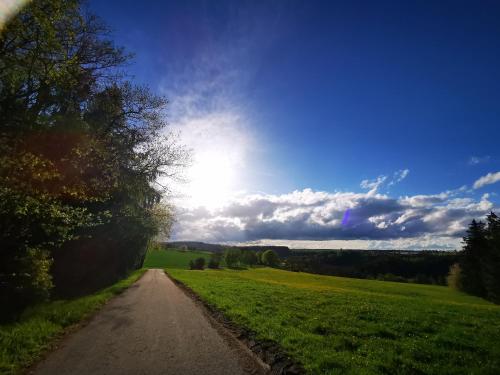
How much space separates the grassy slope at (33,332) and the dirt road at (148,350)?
19.9 inches

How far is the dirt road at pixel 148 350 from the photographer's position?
301 inches

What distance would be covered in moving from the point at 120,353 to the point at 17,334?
3603mm

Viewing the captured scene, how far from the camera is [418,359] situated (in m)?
8.92

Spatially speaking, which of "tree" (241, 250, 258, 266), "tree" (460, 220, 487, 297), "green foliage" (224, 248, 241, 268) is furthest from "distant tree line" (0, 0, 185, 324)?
"tree" (241, 250, 258, 266)

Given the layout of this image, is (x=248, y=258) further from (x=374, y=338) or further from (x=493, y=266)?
(x=374, y=338)

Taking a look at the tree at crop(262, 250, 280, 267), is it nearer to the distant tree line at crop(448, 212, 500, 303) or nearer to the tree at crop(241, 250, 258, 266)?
the tree at crop(241, 250, 258, 266)

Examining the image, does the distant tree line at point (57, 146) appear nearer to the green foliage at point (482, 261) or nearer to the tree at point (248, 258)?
the green foliage at point (482, 261)

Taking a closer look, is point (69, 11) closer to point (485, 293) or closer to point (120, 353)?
point (120, 353)

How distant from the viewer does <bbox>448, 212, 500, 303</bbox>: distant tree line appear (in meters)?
47.5

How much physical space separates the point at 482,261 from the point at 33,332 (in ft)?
201

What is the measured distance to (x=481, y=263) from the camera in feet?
170

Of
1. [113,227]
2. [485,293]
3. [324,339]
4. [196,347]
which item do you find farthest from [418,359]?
[485,293]

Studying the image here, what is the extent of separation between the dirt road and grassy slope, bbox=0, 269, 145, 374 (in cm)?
50

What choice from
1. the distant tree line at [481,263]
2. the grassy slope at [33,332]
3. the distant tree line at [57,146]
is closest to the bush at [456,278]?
the distant tree line at [481,263]
